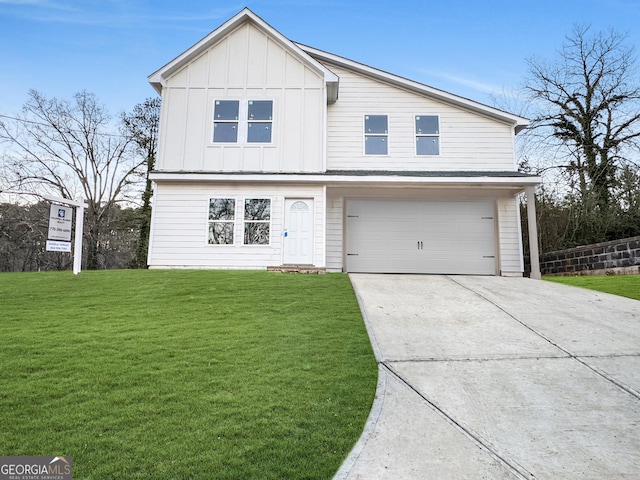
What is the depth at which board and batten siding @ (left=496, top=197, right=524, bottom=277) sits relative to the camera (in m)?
13.0

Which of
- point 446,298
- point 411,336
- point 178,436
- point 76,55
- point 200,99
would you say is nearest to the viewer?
point 178,436

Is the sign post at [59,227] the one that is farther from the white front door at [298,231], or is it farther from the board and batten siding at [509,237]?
the board and batten siding at [509,237]

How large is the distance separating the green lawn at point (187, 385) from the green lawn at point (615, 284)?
6.28 meters

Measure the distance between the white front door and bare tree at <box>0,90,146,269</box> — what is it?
16065mm

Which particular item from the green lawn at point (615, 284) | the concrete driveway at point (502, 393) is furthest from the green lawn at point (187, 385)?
the green lawn at point (615, 284)

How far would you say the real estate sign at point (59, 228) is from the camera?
31.7ft

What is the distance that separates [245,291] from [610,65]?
912 inches

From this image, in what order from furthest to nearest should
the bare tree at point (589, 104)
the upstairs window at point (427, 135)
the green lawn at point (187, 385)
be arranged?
the bare tree at point (589, 104) → the upstairs window at point (427, 135) → the green lawn at point (187, 385)

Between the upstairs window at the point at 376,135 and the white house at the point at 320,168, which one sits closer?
the white house at the point at 320,168

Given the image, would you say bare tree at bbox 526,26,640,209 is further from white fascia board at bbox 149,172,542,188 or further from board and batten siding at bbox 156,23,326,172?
board and batten siding at bbox 156,23,326,172

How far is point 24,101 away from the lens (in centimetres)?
2191

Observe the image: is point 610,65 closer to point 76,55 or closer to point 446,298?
point 446,298

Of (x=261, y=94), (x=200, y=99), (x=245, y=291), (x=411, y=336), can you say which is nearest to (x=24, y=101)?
(x=200, y=99)

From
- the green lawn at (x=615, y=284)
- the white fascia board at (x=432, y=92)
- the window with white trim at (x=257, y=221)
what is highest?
the white fascia board at (x=432, y=92)
